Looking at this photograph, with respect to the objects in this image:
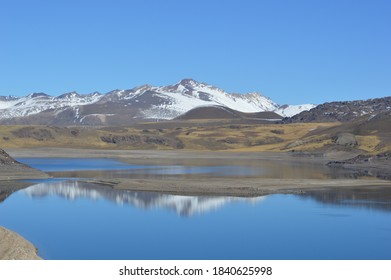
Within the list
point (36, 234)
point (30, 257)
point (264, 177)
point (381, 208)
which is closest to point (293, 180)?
point (264, 177)

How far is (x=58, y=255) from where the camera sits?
102 ft

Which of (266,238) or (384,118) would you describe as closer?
(266,238)

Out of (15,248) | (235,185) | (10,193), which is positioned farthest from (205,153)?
(15,248)

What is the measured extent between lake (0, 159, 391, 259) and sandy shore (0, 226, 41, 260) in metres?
0.83

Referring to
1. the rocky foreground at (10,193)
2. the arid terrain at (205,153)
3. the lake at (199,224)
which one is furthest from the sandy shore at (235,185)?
the rocky foreground at (10,193)

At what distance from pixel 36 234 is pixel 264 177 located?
40401 mm

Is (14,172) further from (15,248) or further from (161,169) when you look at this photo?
(15,248)

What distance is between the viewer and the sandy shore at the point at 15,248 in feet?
94.6

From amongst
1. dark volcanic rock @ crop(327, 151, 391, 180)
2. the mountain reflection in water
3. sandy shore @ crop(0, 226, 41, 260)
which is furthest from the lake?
dark volcanic rock @ crop(327, 151, 391, 180)

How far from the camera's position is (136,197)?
53.9 meters

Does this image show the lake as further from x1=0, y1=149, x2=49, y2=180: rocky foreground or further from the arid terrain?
x1=0, y1=149, x2=49, y2=180: rocky foreground

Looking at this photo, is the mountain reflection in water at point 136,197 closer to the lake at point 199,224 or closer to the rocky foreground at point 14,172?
the lake at point 199,224

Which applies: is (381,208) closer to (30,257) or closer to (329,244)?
(329,244)

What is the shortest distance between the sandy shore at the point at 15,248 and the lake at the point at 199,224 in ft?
2.72
